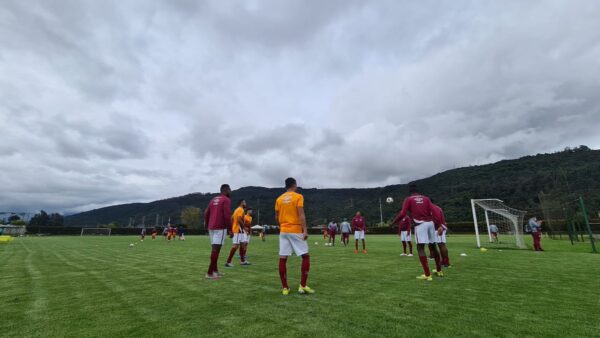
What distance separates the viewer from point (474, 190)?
9438 centimetres

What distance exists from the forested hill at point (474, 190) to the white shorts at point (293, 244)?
49.5 m

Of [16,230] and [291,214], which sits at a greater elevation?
[16,230]

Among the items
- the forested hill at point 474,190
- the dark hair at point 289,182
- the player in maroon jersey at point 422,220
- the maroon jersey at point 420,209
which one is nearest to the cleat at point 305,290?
the dark hair at point 289,182

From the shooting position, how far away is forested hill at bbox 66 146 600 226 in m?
71.1

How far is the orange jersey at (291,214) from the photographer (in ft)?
19.6

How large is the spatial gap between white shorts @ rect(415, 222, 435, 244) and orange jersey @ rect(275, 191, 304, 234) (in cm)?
329

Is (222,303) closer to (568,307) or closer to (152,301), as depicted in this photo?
(152,301)

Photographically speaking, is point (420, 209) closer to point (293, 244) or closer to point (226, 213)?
point (293, 244)

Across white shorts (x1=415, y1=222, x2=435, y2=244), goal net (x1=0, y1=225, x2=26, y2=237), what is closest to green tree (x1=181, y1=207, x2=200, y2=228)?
goal net (x1=0, y1=225, x2=26, y2=237)

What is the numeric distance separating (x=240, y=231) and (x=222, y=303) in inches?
234

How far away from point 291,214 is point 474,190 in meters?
104

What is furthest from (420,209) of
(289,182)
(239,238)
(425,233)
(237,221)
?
(237,221)

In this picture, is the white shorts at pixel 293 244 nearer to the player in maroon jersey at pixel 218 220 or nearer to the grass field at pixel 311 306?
the grass field at pixel 311 306

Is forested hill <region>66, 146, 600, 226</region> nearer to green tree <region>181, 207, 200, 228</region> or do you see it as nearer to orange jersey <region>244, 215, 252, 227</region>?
green tree <region>181, 207, 200, 228</region>
